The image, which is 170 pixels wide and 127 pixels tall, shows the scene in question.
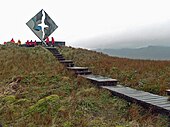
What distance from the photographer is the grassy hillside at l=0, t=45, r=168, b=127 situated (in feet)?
22.9

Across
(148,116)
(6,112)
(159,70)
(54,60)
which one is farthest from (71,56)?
(148,116)

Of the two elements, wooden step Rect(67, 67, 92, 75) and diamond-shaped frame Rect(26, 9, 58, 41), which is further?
diamond-shaped frame Rect(26, 9, 58, 41)

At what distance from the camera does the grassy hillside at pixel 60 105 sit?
696 centimetres

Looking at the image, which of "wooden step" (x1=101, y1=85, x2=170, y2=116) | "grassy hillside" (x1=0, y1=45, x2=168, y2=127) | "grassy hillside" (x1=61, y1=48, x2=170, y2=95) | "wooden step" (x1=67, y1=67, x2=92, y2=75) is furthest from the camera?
"wooden step" (x1=67, y1=67, x2=92, y2=75)

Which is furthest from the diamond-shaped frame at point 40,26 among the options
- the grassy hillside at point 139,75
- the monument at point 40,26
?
the grassy hillside at point 139,75

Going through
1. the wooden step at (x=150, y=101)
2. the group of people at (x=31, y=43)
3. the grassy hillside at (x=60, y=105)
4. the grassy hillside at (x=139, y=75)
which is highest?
the group of people at (x=31, y=43)

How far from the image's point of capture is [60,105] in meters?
8.22

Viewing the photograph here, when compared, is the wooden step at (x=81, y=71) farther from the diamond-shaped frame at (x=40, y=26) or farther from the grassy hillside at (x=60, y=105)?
the diamond-shaped frame at (x=40, y=26)

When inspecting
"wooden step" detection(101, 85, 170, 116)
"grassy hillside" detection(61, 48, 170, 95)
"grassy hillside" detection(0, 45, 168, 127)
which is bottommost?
"grassy hillside" detection(0, 45, 168, 127)

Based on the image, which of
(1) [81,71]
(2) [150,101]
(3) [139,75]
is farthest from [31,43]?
(2) [150,101]

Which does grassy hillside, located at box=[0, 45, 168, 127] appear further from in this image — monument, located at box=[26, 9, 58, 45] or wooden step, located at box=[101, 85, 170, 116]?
monument, located at box=[26, 9, 58, 45]

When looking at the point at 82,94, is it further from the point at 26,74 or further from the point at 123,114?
the point at 26,74

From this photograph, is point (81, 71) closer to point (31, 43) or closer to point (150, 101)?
point (150, 101)

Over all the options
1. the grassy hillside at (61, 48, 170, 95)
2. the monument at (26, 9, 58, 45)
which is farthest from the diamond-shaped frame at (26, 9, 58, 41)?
the grassy hillside at (61, 48, 170, 95)
